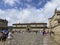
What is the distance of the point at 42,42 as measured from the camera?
75.3ft

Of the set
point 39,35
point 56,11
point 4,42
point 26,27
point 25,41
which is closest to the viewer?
point 4,42

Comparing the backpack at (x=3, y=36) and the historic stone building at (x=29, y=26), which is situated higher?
the historic stone building at (x=29, y=26)

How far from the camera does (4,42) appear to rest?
2158 centimetres

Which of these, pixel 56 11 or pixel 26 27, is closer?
pixel 56 11

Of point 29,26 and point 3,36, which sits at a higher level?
point 29,26

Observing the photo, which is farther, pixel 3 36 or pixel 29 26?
pixel 29 26

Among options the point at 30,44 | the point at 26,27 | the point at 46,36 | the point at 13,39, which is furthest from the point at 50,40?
the point at 26,27

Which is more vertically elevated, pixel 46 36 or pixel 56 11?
pixel 56 11

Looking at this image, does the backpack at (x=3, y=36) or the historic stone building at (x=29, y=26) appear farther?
the historic stone building at (x=29, y=26)

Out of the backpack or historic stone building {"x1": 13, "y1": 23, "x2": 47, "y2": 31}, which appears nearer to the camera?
the backpack

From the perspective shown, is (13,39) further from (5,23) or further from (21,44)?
(5,23)

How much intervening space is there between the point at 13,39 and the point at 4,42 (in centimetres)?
170

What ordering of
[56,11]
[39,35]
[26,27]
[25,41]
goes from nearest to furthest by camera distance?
[25,41] → [39,35] → [56,11] → [26,27]

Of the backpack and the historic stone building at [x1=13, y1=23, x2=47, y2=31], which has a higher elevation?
the historic stone building at [x1=13, y1=23, x2=47, y2=31]
